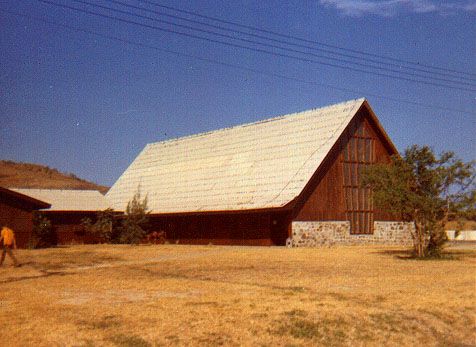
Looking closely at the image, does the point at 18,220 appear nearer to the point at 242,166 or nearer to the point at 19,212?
the point at 19,212

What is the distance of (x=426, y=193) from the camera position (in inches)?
1091

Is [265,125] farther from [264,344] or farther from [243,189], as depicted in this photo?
[264,344]

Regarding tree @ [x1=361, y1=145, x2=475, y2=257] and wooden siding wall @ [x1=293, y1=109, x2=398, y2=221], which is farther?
wooden siding wall @ [x1=293, y1=109, x2=398, y2=221]

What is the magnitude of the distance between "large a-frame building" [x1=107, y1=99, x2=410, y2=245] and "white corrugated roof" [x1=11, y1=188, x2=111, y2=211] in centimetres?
236

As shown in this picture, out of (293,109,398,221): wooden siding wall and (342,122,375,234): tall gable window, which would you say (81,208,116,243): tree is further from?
(342,122,375,234): tall gable window

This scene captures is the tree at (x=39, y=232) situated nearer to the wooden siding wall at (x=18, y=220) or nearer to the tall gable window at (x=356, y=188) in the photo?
the wooden siding wall at (x=18, y=220)

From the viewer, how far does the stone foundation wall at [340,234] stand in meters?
38.6

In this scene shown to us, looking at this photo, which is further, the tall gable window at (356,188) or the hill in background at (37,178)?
the hill in background at (37,178)

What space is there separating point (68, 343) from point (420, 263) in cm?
1856

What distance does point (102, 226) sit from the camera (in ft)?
153

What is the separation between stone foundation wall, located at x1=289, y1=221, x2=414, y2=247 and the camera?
127ft

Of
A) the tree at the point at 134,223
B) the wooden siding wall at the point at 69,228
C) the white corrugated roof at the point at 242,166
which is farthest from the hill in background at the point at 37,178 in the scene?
the tree at the point at 134,223

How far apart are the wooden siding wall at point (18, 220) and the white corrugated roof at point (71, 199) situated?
823 centimetres

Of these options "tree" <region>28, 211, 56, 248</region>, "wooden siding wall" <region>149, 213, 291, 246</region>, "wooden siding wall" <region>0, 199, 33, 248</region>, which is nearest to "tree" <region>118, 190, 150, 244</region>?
"wooden siding wall" <region>149, 213, 291, 246</region>
